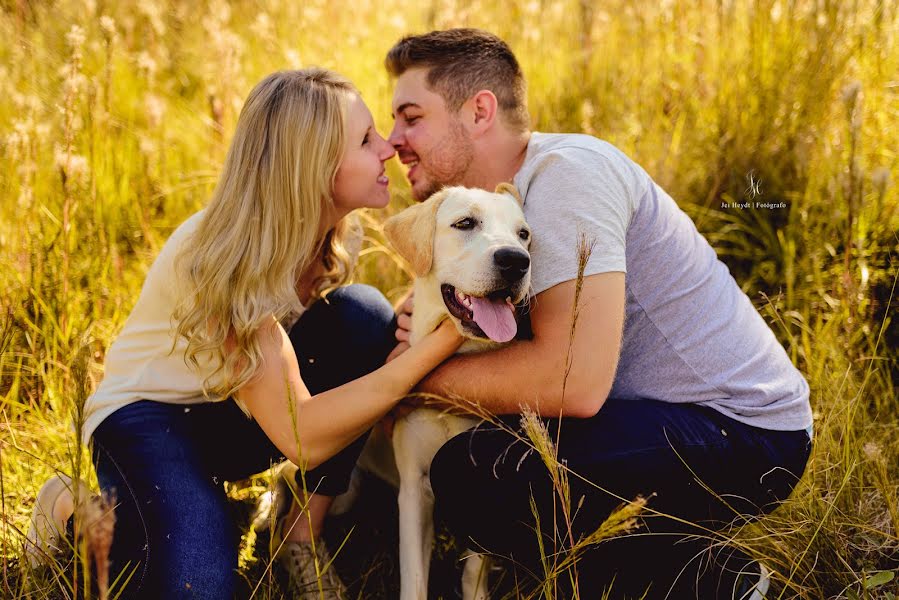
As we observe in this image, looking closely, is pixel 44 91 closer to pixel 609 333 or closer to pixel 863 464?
pixel 609 333

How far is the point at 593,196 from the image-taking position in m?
2.37

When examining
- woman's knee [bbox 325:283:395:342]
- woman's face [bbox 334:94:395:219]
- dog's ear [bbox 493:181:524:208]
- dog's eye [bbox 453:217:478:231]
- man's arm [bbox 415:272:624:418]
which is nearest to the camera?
man's arm [bbox 415:272:624:418]

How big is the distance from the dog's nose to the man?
0.12 metres

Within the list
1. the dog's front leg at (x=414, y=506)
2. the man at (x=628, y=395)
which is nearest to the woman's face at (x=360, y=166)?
the man at (x=628, y=395)

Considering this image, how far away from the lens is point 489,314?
7.92 feet

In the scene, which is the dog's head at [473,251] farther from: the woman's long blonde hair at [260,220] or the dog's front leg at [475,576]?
the dog's front leg at [475,576]

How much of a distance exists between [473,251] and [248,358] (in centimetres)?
78

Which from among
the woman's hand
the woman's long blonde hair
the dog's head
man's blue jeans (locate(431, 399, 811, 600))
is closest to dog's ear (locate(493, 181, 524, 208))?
the dog's head

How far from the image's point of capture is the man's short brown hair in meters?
3.03

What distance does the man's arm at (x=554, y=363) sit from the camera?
2279mm

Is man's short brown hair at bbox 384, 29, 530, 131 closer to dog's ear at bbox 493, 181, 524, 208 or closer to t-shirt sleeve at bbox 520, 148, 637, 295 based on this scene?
dog's ear at bbox 493, 181, 524, 208

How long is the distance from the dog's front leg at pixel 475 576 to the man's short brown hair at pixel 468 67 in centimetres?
163

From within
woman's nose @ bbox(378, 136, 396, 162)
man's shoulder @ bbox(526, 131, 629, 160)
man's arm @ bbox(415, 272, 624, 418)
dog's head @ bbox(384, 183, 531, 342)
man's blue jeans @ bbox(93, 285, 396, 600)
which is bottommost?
man's blue jeans @ bbox(93, 285, 396, 600)

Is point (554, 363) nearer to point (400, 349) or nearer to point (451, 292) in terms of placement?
point (451, 292)
